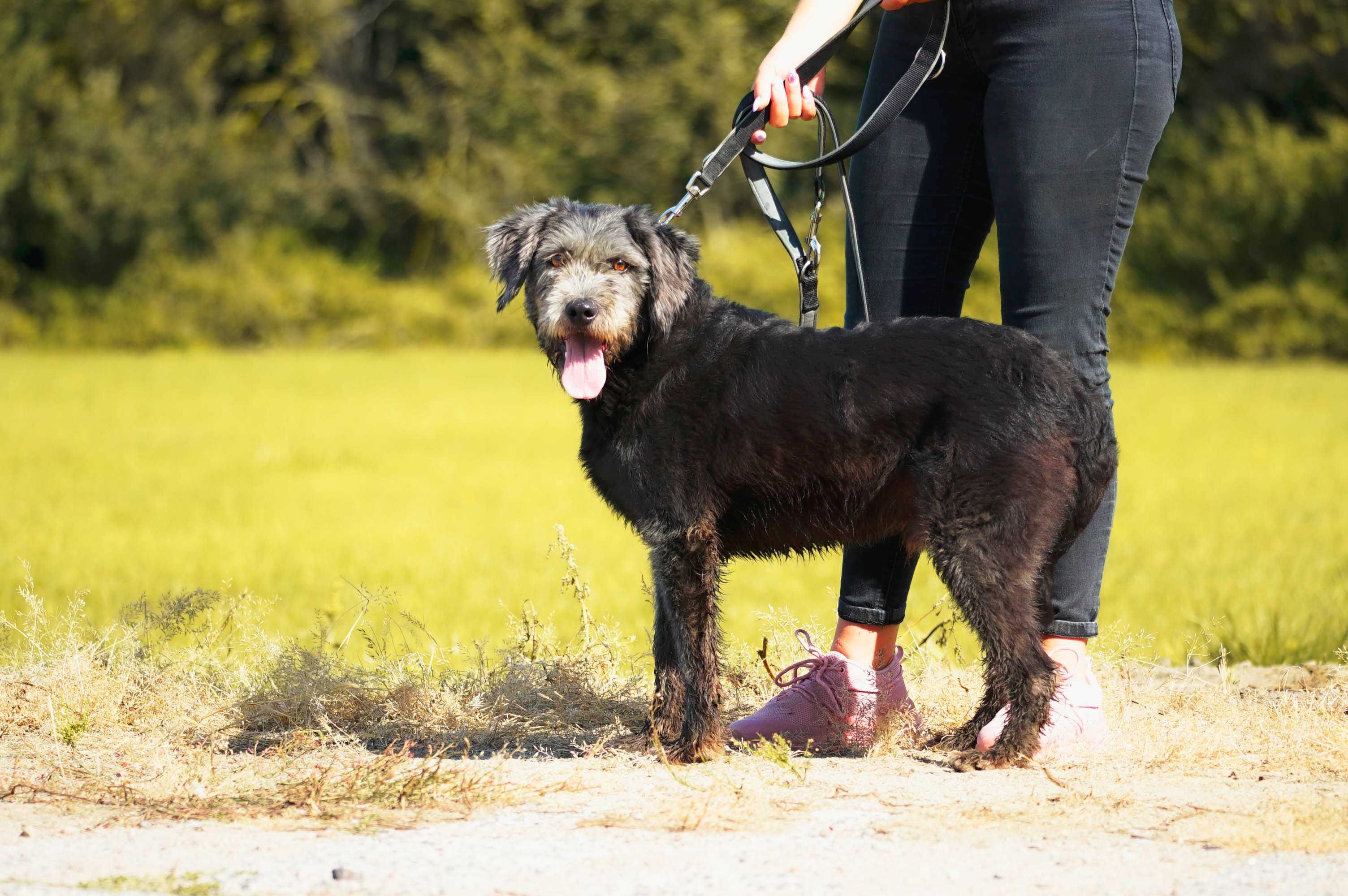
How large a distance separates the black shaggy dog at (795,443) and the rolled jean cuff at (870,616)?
369 millimetres

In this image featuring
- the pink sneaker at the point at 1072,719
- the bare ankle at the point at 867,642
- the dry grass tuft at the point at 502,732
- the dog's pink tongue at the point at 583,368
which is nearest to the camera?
the dry grass tuft at the point at 502,732

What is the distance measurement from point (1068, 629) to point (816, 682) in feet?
2.59

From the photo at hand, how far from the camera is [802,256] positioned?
4184mm

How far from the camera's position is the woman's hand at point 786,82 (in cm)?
405

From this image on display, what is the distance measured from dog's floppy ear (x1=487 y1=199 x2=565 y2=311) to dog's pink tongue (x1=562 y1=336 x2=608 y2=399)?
1.12ft

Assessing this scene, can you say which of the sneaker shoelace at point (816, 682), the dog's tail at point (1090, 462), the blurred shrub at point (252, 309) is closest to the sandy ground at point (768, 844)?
the sneaker shoelace at point (816, 682)

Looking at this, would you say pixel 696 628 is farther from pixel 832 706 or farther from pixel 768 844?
pixel 768 844

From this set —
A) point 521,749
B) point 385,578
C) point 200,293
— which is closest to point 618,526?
point 385,578

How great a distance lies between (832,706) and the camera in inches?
168

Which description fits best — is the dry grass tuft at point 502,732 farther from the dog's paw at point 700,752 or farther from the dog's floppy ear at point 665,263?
the dog's floppy ear at point 665,263

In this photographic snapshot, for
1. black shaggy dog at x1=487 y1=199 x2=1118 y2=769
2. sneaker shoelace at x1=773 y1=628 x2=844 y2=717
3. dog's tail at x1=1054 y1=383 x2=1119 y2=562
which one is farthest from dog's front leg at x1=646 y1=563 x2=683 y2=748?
dog's tail at x1=1054 y1=383 x2=1119 y2=562

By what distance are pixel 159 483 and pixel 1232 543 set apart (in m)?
9.72

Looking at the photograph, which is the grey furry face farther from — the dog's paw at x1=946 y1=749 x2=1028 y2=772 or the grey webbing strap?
the dog's paw at x1=946 y1=749 x2=1028 y2=772

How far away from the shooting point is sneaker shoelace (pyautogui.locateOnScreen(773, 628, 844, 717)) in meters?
4.28
